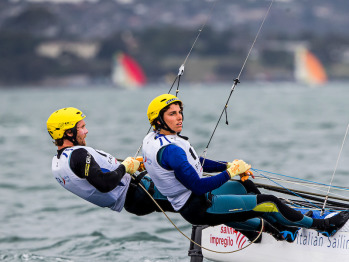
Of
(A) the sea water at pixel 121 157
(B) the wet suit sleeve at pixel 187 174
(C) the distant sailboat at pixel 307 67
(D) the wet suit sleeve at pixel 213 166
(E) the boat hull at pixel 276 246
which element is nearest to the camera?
(B) the wet suit sleeve at pixel 187 174

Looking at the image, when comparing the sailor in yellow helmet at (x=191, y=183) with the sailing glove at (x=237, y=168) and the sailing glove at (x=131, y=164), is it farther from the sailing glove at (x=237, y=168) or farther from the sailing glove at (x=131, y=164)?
the sailing glove at (x=131, y=164)

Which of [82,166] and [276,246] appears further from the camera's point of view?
[276,246]

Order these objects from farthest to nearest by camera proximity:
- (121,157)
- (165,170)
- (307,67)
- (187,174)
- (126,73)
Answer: (126,73)
(307,67)
(121,157)
(165,170)
(187,174)

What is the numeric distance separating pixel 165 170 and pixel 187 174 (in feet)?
0.58

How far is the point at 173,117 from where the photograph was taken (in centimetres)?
465

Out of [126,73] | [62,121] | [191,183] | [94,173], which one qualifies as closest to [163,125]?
[191,183]

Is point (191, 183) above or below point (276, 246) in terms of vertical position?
above

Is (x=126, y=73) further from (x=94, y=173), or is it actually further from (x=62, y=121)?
(x=94, y=173)

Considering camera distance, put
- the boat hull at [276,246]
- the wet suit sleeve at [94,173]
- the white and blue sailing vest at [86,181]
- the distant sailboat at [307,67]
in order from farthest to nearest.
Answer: the distant sailboat at [307,67] < the boat hull at [276,246] < the white and blue sailing vest at [86,181] < the wet suit sleeve at [94,173]

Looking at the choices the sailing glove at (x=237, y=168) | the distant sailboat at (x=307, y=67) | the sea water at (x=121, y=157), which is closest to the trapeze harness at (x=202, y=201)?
the sailing glove at (x=237, y=168)

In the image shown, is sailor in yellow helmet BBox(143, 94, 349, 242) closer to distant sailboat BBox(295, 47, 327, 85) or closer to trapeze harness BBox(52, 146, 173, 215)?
trapeze harness BBox(52, 146, 173, 215)

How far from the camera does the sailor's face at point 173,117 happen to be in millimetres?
4637

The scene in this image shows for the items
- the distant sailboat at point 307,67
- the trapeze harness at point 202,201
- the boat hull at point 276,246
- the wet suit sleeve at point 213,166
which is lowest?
the boat hull at point 276,246

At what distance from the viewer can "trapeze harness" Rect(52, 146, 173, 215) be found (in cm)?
471
